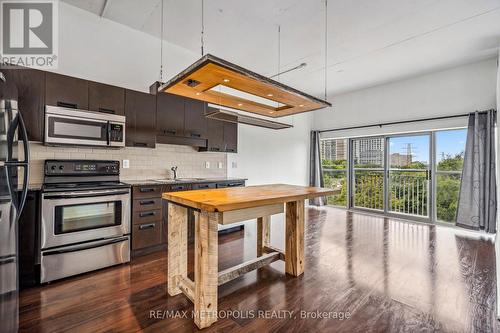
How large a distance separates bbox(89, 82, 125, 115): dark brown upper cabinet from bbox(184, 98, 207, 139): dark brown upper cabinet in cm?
94

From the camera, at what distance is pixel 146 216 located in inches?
123

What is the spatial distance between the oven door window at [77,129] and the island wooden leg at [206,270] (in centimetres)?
188

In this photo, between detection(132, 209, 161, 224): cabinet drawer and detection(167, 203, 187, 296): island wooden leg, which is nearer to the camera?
detection(167, 203, 187, 296): island wooden leg

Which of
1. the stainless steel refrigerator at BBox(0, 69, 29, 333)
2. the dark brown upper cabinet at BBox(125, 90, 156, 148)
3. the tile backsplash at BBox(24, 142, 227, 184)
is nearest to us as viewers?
the stainless steel refrigerator at BBox(0, 69, 29, 333)

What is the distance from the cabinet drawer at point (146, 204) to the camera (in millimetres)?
3020

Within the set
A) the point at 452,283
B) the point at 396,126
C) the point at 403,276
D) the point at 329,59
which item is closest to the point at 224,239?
the point at 403,276

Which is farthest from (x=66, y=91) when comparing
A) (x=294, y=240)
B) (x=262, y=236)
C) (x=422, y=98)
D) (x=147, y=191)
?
(x=422, y=98)

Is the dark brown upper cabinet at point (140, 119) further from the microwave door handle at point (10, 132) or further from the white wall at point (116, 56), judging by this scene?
the microwave door handle at point (10, 132)

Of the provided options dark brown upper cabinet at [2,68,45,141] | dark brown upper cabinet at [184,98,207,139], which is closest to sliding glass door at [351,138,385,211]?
dark brown upper cabinet at [184,98,207,139]

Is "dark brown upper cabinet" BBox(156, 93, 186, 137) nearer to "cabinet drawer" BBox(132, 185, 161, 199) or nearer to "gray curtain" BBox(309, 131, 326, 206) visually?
"cabinet drawer" BBox(132, 185, 161, 199)

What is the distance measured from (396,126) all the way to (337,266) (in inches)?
146

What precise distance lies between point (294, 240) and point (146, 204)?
186cm

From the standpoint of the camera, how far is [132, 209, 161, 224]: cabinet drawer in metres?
3.02

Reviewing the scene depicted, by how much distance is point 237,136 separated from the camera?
4766 millimetres
